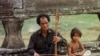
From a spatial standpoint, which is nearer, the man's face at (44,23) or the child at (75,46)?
the man's face at (44,23)

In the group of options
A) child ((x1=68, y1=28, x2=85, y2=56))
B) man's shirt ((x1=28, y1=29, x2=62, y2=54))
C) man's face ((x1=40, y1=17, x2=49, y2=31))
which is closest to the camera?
man's face ((x1=40, y1=17, x2=49, y2=31))

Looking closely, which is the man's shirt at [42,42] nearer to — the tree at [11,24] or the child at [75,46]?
the child at [75,46]

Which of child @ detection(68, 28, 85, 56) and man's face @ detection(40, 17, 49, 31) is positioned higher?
man's face @ detection(40, 17, 49, 31)

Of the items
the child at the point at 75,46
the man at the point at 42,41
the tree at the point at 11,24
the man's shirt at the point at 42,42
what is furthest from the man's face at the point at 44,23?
the tree at the point at 11,24

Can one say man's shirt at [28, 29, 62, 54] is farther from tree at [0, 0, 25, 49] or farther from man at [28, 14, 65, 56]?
tree at [0, 0, 25, 49]

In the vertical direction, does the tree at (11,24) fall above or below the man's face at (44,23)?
below

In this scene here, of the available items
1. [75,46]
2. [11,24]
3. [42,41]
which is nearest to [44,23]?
[42,41]

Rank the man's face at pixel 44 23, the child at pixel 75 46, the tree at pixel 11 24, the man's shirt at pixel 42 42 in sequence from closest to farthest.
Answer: the man's face at pixel 44 23 → the man's shirt at pixel 42 42 → the child at pixel 75 46 → the tree at pixel 11 24

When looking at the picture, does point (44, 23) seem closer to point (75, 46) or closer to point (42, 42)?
point (42, 42)

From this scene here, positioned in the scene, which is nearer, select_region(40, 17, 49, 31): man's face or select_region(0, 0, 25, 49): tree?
select_region(40, 17, 49, 31): man's face

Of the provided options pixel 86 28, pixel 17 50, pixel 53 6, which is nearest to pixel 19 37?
pixel 17 50

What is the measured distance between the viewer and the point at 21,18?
287 inches

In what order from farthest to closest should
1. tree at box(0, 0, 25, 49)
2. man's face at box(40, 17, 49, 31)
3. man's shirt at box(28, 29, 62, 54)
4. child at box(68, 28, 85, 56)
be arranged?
tree at box(0, 0, 25, 49)
child at box(68, 28, 85, 56)
man's shirt at box(28, 29, 62, 54)
man's face at box(40, 17, 49, 31)

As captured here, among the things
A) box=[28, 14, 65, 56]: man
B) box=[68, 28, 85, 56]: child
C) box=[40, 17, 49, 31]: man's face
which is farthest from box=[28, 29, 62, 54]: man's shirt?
box=[68, 28, 85, 56]: child
